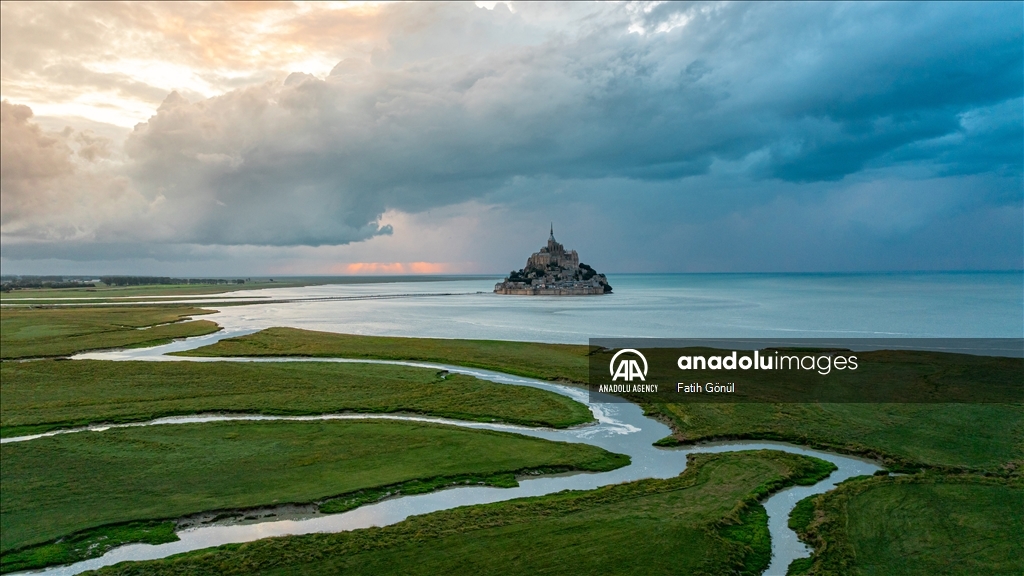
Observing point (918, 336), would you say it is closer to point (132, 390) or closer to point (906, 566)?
point (906, 566)

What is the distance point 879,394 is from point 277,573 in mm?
31004

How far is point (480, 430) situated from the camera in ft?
A: 82.7

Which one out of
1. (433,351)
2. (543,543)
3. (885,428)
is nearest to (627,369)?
(885,428)

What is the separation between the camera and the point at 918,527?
49.2 ft

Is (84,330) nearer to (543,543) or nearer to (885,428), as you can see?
(543,543)

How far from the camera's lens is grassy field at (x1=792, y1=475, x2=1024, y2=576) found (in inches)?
517

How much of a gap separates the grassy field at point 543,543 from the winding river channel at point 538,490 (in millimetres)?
836

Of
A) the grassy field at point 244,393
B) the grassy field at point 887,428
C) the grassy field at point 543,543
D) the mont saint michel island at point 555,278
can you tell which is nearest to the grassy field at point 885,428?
the grassy field at point 887,428

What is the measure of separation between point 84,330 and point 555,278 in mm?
136408

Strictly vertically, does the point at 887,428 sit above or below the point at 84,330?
above

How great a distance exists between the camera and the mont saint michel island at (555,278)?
17425 centimetres

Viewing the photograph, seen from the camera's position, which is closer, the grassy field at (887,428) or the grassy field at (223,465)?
the grassy field at (223,465)

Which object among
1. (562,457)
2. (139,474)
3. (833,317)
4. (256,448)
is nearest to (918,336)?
(833,317)

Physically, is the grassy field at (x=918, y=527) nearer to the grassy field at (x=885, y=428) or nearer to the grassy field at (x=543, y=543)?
the grassy field at (x=543, y=543)
